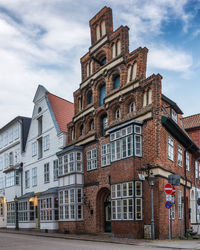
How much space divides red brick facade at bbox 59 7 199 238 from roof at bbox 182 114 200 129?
12.7ft

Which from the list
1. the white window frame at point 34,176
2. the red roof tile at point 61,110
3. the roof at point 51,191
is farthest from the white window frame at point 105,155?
the white window frame at point 34,176

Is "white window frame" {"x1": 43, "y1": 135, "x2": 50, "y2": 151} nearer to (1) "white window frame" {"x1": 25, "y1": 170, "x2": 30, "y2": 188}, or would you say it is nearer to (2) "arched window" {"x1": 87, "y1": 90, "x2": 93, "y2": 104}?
(1) "white window frame" {"x1": 25, "y1": 170, "x2": 30, "y2": 188}

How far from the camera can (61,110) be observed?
34781 millimetres

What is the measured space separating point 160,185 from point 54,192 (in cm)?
1162

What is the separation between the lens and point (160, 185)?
21344mm

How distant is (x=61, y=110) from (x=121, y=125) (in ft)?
42.0

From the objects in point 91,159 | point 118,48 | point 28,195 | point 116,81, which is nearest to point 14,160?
point 28,195

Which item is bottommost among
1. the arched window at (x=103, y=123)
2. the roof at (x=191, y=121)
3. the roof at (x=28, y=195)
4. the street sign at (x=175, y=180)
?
the roof at (x=28, y=195)

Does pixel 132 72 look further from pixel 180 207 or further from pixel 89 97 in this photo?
pixel 180 207

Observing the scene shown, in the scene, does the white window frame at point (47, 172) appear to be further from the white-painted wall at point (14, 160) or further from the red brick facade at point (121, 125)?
the white-painted wall at point (14, 160)

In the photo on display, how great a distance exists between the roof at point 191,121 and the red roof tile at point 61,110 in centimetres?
1071

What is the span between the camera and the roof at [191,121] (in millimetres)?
34303

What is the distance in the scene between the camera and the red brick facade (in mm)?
21641

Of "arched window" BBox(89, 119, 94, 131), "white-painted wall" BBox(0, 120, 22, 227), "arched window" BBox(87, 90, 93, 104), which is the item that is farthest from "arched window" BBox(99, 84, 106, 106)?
"white-painted wall" BBox(0, 120, 22, 227)
